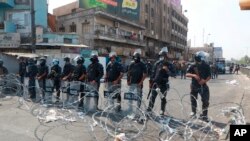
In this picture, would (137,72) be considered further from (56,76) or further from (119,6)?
(119,6)

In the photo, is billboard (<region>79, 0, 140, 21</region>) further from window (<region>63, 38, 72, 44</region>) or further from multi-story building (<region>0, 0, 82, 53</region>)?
multi-story building (<region>0, 0, 82, 53</region>)

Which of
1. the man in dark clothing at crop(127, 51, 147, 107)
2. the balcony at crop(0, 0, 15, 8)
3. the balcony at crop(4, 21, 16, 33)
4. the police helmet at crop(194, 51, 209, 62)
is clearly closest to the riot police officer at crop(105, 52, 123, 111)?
the man in dark clothing at crop(127, 51, 147, 107)

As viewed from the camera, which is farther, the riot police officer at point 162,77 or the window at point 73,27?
the window at point 73,27

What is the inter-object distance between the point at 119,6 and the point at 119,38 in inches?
194

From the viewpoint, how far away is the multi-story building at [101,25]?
115ft

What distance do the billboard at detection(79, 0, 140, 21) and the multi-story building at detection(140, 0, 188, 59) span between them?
503 cm

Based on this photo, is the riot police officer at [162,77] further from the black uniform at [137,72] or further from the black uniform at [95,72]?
the black uniform at [95,72]

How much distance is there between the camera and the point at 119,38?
134ft

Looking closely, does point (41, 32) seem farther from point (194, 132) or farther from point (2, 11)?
point (194, 132)

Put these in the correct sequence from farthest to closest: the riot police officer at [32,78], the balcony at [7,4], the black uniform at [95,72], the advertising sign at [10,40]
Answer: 1. the balcony at [7,4]
2. the advertising sign at [10,40]
3. the riot police officer at [32,78]
4. the black uniform at [95,72]

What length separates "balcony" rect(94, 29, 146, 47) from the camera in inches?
1383

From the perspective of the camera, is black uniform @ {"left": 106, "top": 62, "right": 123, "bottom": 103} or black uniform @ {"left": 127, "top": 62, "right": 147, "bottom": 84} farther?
black uniform @ {"left": 106, "top": 62, "right": 123, "bottom": 103}

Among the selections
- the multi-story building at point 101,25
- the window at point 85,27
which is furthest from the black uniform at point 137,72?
the window at point 85,27

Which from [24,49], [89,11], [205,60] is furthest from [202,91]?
[89,11]
